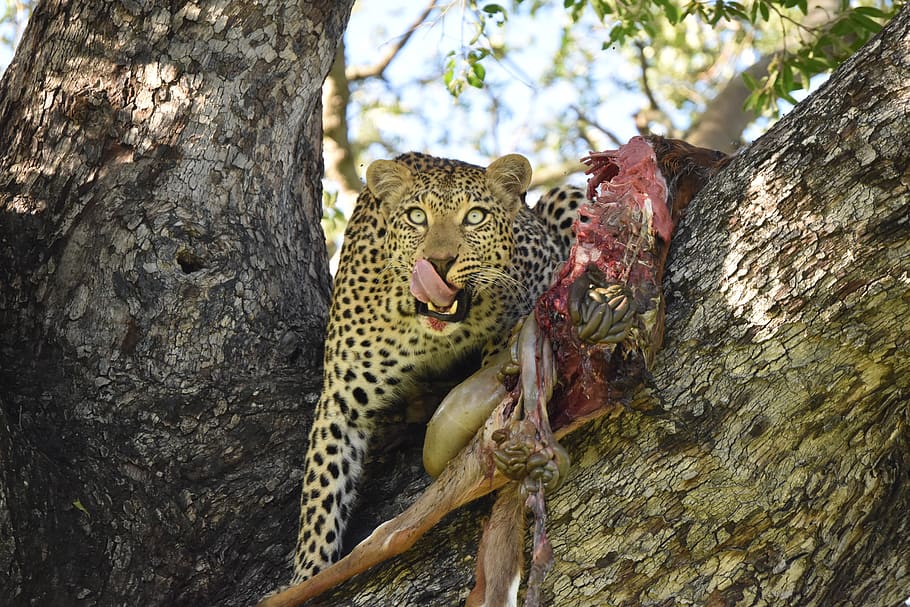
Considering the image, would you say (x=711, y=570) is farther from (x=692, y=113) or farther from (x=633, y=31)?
(x=692, y=113)

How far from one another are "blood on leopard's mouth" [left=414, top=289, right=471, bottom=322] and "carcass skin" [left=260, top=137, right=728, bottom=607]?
708mm

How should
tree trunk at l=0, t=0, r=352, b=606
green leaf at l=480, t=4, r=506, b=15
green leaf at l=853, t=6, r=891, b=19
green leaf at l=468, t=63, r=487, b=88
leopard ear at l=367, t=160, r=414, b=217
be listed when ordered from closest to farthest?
1. tree trunk at l=0, t=0, r=352, b=606
2. leopard ear at l=367, t=160, r=414, b=217
3. green leaf at l=853, t=6, r=891, b=19
4. green leaf at l=480, t=4, r=506, b=15
5. green leaf at l=468, t=63, r=487, b=88

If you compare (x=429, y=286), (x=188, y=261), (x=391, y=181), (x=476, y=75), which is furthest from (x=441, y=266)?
(x=476, y=75)

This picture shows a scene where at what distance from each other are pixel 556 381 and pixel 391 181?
1.95 m

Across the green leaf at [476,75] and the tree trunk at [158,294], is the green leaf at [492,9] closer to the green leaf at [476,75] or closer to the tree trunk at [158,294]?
the green leaf at [476,75]

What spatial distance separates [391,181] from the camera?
4996mm

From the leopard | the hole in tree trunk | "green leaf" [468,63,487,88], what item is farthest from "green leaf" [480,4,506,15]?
the hole in tree trunk

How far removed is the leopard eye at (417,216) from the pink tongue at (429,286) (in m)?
0.45

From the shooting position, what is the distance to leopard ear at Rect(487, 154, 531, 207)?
16.5 feet

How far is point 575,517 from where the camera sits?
10.7ft


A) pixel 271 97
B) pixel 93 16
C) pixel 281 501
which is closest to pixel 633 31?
pixel 271 97

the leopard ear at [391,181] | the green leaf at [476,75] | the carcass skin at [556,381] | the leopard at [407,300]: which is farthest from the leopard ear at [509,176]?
the green leaf at [476,75]

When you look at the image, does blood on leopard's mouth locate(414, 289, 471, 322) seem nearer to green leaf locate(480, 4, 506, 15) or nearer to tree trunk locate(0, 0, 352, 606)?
tree trunk locate(0, 0, 352, 606)

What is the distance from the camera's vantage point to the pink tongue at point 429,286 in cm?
434
